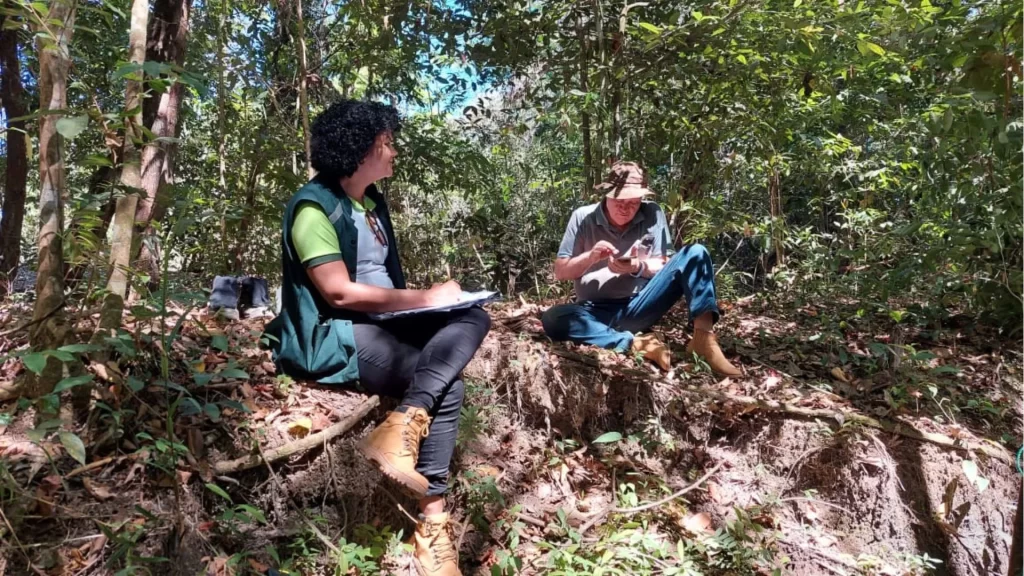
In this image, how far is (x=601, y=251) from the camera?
3.39 metres

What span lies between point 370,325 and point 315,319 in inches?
8.9

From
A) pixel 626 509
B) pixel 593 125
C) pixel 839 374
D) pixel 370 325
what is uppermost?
pixel 593 125

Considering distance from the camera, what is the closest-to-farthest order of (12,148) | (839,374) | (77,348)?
1. (77,348)
2. (839,374)
3. (12,148)

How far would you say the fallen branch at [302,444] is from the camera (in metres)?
2.15

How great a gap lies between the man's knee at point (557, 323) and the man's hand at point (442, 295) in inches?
44.9

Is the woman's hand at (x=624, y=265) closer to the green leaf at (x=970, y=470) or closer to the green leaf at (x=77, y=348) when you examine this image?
the green leaf at (x=970, y=470)

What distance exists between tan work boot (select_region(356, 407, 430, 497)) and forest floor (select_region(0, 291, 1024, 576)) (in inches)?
12.8

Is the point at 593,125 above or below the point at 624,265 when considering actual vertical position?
above

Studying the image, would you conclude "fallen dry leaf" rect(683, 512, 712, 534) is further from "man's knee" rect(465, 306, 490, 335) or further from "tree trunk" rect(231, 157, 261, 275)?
"tree trunk" rect(231, 157, 261, 275)

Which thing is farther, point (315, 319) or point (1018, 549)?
point (315, 319)

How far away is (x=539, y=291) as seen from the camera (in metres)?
5.41

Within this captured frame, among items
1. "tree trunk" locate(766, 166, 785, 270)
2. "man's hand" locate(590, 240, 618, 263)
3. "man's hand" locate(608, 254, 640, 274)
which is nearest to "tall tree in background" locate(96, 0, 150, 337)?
"man's hand" locate(590, 240, 618, 263)

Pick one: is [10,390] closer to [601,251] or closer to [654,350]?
[601,251]

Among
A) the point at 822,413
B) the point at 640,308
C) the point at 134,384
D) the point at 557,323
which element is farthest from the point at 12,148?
the point at 822,413
